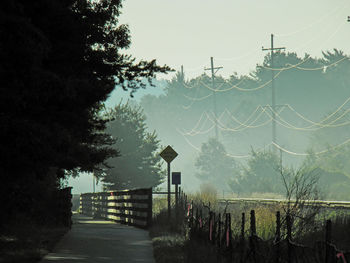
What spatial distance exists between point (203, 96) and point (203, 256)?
496ft

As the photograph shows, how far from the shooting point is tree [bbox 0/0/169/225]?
1197 centimetres

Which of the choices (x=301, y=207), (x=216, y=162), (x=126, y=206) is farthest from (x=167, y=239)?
(x=216, y=162)

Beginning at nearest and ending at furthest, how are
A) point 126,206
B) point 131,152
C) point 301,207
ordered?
point 301,207, point 126,206, point 131,152

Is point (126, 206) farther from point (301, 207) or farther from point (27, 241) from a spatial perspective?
point (301, 207)

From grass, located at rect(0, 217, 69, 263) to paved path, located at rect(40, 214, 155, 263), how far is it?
0.25 meters

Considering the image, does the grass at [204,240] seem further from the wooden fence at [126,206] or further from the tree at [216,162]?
the tree at [216,162]

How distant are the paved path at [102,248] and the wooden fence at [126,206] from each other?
12.1ft

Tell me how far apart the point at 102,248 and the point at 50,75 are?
5.66m

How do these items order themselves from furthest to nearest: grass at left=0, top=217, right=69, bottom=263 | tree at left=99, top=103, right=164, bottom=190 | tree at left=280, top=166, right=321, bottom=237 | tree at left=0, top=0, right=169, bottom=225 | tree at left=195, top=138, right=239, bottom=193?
tree at left=195, top=138, right=239, bottom=193, tree at left=99, top=103, right=164, bottom=190, grass at left=0, top=217, right=69, bottom=263, tree at left=280, top=166, right=321, bottom=237, tree at left=0, top=0, right=169, bottom=225

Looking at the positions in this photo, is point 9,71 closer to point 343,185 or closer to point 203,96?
point 343,185

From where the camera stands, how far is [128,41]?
1780 centimetres

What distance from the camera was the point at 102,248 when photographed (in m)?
16.4

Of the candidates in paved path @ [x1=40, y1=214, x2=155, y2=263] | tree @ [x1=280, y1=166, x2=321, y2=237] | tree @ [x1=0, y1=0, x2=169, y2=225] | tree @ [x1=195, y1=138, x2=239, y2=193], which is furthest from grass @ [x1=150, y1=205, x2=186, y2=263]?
tree @ [x1=195, y1=138, x2=239, y2=193]

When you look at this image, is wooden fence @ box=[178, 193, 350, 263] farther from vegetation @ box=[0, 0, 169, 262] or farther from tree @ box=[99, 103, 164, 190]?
tree @ box=[99, 103, 164, 190]
